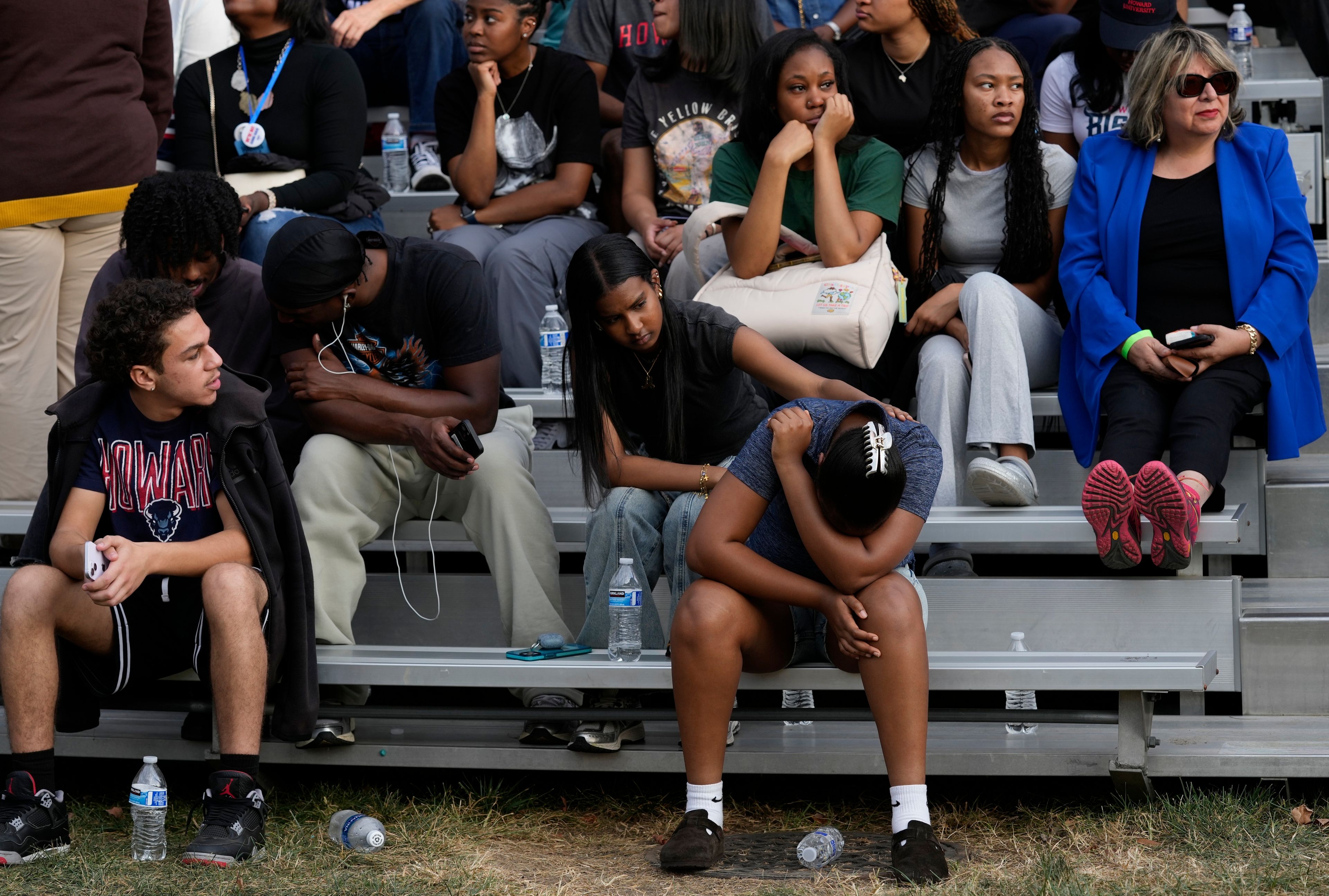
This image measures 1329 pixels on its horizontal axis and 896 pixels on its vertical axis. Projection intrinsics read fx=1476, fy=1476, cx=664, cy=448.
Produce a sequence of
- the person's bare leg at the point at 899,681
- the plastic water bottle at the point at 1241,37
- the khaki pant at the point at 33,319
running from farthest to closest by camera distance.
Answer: the plastic water bottle at the point at 1241,37 → the khaki pant at the point at 33,319 → the person's bare leg at the point at 899,681

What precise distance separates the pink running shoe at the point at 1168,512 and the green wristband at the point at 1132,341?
17.5 inches

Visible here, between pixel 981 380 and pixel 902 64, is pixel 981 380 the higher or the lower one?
the lower one

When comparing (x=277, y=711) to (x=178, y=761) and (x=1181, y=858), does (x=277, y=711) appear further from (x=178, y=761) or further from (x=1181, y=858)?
(x=1181, y=858)

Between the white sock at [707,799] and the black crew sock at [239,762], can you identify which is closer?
the white sock at [707,799]

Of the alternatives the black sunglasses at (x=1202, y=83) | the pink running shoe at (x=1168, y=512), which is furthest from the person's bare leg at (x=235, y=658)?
the black sunglasses at (x=1202, y=83)

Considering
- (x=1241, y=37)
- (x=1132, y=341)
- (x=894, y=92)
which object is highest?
(x=1241, y=37)

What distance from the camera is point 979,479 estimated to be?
3.74 metres

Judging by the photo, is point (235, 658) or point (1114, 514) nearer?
point (235, 658)

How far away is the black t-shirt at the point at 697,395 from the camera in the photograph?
12.1 ft

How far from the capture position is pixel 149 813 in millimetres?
3275

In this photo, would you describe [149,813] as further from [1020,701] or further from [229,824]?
[1020,701]

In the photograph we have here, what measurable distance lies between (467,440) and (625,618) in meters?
0.63

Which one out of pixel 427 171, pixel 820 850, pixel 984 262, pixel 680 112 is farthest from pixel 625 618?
pixel 427 171

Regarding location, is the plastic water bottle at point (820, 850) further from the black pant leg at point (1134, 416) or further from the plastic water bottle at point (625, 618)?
the black pant leg at point (1134, 416)
